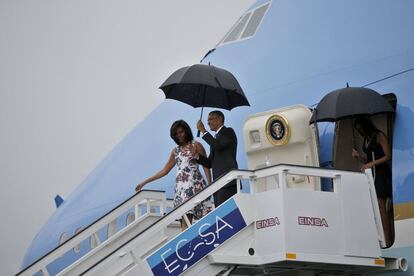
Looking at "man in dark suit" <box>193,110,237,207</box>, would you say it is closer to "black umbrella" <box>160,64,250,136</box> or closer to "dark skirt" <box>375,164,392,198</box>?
"black umbrella" <box>160,64,250,136</box>

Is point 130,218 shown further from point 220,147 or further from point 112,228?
point 220,147

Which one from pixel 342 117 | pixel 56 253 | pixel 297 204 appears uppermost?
pixel 342 117

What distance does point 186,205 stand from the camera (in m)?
7.82

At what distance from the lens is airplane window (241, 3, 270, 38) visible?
1113cm

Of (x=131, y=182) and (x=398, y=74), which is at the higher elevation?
(x=398, y=74)

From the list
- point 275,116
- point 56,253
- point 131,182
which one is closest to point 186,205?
point 275,116

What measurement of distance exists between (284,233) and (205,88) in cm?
304

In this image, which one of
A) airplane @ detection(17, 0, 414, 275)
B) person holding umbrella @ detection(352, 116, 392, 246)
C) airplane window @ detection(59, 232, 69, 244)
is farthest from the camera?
airplane window @ detection(59, 232, 69, 244)

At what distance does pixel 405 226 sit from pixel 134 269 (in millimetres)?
2595

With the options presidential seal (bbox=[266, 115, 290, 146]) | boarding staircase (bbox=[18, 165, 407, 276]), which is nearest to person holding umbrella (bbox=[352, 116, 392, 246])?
boarding staircase (bbox=[18, 165, 407, 276])

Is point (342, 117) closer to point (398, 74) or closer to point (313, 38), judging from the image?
point (398, 74)

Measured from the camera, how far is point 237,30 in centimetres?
1148

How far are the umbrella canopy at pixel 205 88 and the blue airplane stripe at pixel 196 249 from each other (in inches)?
71.5

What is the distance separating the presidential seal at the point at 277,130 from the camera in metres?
8.74
